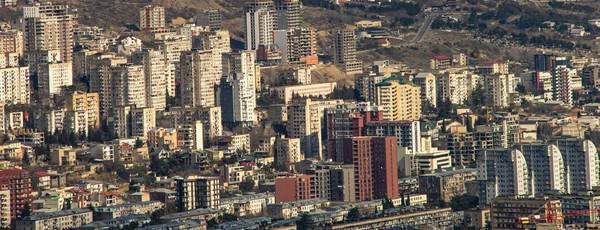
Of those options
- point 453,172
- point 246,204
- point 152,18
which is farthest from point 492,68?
point 246,204

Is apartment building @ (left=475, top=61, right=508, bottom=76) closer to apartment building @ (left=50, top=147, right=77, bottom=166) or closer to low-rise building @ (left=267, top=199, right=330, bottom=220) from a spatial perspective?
apartment building @ (left=50, top=147, right=77, bottom=166)

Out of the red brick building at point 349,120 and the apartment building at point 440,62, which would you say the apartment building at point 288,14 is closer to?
the apartment building at point 440,62

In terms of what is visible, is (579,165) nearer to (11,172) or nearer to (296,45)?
(11,172)

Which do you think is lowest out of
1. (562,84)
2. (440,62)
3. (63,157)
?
(63,157)

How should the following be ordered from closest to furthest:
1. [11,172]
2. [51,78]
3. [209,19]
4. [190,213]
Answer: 1. [190,213]
2. [11,172]
3. [51,78]
4. [209,19]

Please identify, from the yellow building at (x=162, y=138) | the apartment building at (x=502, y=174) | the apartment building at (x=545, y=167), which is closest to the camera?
the apartment building at (x=502, y=174)

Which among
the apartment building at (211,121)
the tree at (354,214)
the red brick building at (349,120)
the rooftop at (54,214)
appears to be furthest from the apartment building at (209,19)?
the rooftop at (54,214)
